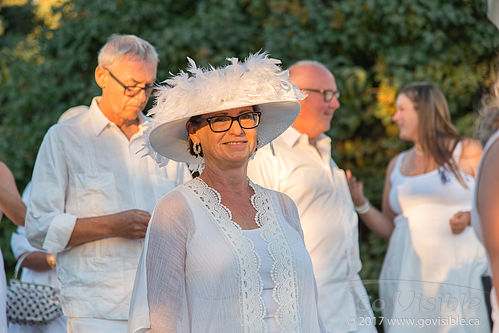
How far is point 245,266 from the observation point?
2898 millimetres

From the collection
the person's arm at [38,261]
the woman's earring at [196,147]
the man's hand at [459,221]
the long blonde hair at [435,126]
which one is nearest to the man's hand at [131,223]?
the woman's earring at [196,147]

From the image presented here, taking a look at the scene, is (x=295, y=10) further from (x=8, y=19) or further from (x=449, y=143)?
(x=8, y=19)

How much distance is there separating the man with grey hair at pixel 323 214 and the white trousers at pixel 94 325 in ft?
4.16

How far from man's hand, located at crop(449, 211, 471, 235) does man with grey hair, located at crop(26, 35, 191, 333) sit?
2417 millimetres

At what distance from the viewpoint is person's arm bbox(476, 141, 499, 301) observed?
2941mm

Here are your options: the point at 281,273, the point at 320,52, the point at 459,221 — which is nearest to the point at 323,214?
the point at 459,221

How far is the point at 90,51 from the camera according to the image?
8.20m

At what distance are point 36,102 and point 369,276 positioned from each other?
3950 millimetres

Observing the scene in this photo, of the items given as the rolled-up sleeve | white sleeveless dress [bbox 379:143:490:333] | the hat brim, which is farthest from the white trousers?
white sleeveless dress [bbox 379:143:490:333]

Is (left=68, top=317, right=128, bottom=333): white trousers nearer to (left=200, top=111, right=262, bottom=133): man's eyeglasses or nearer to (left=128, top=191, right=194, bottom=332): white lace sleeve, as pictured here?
(left=128, top=191, right=194, bottom=332): white lace sleeve

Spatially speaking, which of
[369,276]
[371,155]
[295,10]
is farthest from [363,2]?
[369,276]

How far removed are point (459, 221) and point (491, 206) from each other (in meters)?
2.97

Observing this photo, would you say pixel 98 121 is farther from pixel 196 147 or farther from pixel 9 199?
pixel 196 147

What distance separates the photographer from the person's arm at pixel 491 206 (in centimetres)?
294
